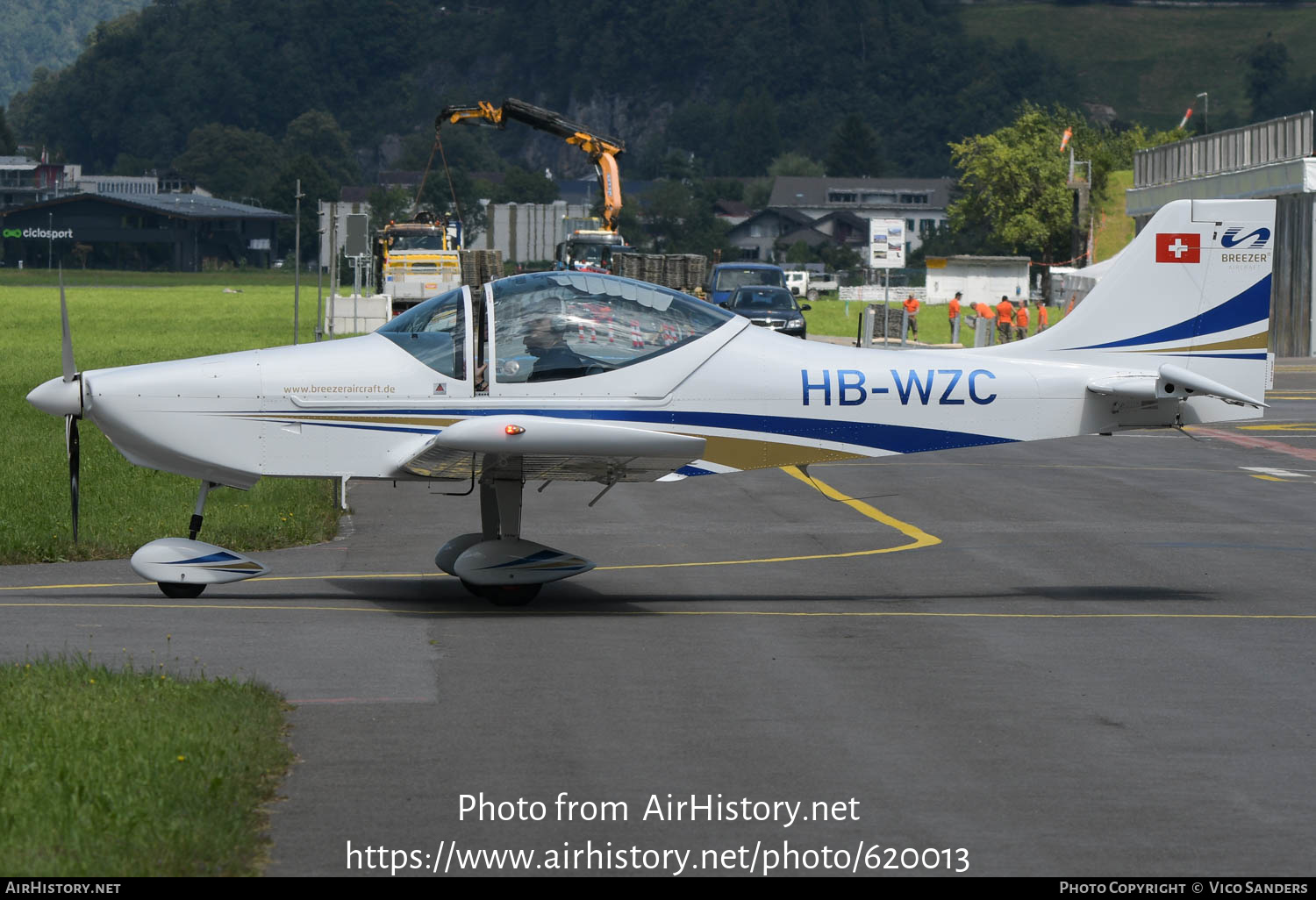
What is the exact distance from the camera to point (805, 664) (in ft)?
35.3

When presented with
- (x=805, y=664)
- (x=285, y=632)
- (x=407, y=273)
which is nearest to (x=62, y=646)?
(x=285, y=632)

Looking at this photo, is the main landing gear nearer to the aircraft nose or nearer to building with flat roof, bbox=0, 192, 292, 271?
the aircraft nose

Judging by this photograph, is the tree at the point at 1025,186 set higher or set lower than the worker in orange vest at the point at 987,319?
higher

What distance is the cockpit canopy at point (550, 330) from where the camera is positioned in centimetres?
1268

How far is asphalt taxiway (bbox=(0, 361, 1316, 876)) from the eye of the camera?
7.12 metres

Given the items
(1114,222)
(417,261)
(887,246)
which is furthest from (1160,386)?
(1114,222)

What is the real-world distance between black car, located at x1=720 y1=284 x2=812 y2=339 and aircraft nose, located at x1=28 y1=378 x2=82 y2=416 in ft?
114

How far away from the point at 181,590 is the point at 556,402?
303cm

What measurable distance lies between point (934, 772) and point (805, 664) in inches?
104

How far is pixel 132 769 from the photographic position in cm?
761

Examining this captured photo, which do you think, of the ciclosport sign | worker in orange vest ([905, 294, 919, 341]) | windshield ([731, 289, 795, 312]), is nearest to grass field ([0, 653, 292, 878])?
windshield ([731, 289, 795, 312])

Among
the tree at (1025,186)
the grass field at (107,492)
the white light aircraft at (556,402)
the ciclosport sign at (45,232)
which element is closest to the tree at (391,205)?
the ciclosport sign at (45,232)

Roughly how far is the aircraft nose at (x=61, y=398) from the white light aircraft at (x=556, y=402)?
2 cm

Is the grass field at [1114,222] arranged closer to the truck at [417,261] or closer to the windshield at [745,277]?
the truck at [417,261]
